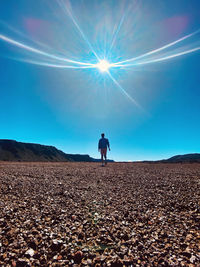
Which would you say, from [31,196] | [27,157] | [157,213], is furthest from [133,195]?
[27,157]

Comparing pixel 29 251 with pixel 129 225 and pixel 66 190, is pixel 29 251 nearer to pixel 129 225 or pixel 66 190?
pixel 129 225

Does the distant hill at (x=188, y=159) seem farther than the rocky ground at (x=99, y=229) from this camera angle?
Yes

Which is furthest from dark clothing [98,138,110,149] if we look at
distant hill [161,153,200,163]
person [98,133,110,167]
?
distant hill [161,153,200,163]

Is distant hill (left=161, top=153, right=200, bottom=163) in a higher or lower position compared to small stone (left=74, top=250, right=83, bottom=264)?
higher

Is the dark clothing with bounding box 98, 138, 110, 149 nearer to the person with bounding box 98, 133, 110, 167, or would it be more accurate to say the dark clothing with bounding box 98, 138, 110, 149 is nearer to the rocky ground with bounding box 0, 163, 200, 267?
the person with bounding box 98, 133, 110, 167

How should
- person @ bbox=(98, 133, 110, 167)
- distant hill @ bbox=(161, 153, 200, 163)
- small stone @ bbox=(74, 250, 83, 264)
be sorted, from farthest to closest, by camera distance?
distant hill @ bbox=(161, 153, 200, 163) < person @ bbox=(98, 133, 110, 167) < small stone @ bbox=(74, 250, 83, 264)

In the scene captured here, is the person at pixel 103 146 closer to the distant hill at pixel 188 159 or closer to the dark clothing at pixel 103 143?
the dark clothing at pixel 103 143

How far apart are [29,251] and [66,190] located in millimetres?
4153

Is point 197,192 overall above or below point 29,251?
above

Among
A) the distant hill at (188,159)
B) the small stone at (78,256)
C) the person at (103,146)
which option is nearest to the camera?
the small stone at (78,256)

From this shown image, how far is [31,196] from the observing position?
611cm

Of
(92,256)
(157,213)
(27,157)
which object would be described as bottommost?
(92,256)

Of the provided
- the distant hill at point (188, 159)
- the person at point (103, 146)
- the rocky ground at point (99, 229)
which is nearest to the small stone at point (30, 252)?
the rocky ground at point (99, 229)

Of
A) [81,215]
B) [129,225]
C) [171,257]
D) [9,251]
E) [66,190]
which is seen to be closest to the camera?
[171,257]
